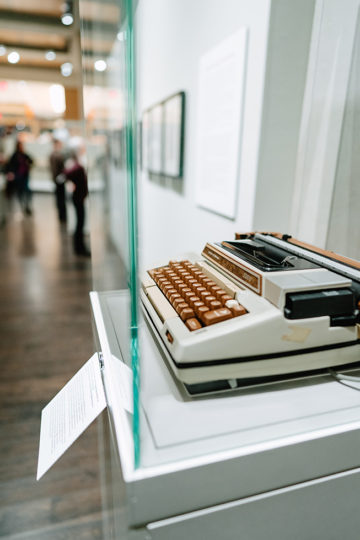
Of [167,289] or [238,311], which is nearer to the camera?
[238,311]

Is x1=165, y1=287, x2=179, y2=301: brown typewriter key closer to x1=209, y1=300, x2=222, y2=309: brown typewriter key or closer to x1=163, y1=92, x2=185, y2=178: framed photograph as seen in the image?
x1=209, y1=300, x2=222, y2=309: brown typewriter key

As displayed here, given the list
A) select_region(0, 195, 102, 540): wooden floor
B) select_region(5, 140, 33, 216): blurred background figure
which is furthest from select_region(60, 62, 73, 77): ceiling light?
select_region(0, 195, 102, 540): wooden floor

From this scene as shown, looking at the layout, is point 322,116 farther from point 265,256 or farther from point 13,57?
point 13,57

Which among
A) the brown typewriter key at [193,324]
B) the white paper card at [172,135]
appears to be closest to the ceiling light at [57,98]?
the white paper card at [172,135]

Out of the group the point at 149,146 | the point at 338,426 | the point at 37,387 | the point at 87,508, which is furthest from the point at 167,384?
the point at 149,146

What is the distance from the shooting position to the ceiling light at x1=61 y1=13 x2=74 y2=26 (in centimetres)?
597

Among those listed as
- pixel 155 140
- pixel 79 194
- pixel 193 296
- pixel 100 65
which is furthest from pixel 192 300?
pixel 79 194

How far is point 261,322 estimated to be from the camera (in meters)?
0.57

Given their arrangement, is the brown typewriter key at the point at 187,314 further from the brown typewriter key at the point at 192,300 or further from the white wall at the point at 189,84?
the white wall at the point at 189,84

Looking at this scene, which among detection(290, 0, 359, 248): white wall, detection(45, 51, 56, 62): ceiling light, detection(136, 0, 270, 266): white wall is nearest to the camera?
detection(290, 0, 359, 248): white wall

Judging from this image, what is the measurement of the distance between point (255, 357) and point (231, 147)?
1.01 metres

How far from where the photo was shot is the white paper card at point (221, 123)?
1335 mm

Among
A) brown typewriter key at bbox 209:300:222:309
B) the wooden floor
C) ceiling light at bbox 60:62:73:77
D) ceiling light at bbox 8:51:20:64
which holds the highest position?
ceiling light at bbox 8:51:20:64

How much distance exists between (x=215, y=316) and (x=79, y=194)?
13.6ft
